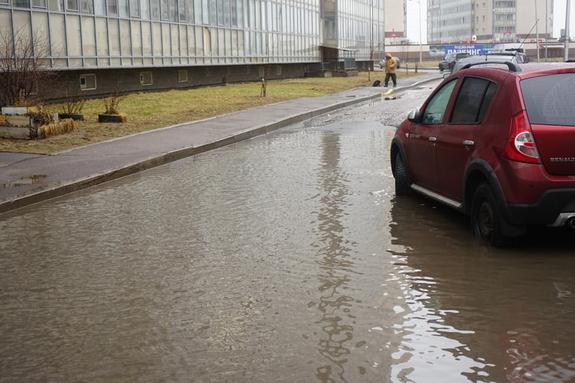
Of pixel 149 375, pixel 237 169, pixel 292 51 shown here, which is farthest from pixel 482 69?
pixel 292 51

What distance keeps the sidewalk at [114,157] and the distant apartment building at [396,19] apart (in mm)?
177064

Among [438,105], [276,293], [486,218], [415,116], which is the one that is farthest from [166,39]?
[276,293]

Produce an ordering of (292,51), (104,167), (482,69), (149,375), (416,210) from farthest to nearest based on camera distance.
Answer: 1. (292,51)
2. (104,167)
3. (416,210)
4. (482,69)
5. (149,375)

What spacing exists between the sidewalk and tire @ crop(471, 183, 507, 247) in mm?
5679

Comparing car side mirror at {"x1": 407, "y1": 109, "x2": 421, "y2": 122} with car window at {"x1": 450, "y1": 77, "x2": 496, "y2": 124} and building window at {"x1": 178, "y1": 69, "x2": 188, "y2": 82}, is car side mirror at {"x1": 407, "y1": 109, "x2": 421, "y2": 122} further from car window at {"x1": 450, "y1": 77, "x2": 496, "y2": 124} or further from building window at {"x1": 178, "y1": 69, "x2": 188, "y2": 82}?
building window at {"x1": 178, "y1": 69, "x2": 188, "y2": 82}

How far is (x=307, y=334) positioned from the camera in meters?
4.62

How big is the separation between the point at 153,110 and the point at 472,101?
1753 cm

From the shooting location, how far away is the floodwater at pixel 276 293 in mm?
4172

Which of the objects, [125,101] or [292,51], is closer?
[125,101]

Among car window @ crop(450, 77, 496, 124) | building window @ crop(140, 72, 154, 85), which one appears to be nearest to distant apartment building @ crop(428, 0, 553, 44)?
building window @ crop(140, 72, 154, 85)

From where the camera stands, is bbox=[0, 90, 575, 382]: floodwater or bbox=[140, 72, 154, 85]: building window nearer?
bbox=[0, 90, 575, 382]: floodwater

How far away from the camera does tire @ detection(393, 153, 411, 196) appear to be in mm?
8953

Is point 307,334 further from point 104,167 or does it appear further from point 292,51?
point 292,51

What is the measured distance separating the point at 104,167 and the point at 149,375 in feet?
27.2
